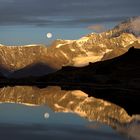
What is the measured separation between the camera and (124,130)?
6625cm

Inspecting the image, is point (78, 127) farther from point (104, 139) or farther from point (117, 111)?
point (117, 111)

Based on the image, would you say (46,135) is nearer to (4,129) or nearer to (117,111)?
(4,129)

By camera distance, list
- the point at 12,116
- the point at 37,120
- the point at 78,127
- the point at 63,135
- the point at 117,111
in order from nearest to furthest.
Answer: the point at 63,135 < the point at 78,127 < the point at 37,120 < the point at 12,116 < the point at 117,111

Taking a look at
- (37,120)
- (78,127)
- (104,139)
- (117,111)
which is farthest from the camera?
(117,111)

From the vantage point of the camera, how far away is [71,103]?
131 m

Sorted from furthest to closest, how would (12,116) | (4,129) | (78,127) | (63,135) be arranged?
(12,116), (78,127), (4,129), (63,135)

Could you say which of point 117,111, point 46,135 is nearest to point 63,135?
point 46,135

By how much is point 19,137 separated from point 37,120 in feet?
77.9

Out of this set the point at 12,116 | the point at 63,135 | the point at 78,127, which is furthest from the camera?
the point at 12,116

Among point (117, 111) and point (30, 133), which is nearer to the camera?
point (30, 133)

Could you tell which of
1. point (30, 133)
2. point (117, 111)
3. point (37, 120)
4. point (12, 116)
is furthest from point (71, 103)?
point (30, 133)

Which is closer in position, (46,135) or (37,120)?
(46,135)

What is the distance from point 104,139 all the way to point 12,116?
37638mm

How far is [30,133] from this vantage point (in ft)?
200
